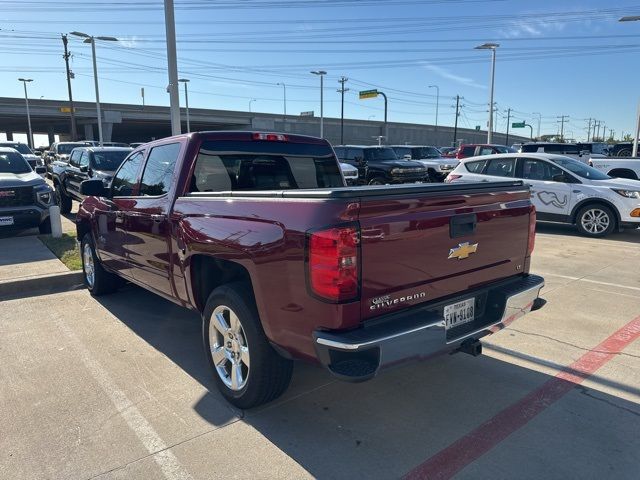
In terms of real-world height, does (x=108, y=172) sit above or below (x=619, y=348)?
above

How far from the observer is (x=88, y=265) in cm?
643

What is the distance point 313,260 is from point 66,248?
7348mm

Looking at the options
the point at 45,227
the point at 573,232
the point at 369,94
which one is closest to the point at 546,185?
the point at 573,232

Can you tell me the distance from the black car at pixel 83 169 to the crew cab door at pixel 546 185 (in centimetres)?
903

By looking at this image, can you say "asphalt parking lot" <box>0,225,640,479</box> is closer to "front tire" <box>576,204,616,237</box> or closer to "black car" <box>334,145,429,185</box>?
"front tire" <box>576,204,616,237</box>

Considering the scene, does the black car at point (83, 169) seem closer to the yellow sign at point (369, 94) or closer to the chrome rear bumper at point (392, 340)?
the chrome rear bumper at point (392, 340)

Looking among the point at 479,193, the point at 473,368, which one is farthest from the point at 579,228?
the point at 479,193

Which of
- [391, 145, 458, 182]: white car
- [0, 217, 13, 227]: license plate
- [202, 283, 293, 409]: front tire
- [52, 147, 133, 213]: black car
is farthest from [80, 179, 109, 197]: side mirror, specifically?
[391, 145, 458, 182]: white car

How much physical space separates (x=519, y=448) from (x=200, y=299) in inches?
97.1

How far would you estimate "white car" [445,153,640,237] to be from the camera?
983 centimetres

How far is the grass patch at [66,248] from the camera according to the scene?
24.4 ft

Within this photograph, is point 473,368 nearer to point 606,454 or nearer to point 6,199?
point 606,454

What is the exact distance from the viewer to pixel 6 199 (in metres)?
9.16

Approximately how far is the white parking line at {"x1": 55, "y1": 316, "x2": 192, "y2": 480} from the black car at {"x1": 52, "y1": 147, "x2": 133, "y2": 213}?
772 centimetres
